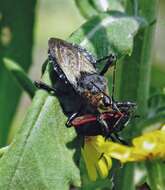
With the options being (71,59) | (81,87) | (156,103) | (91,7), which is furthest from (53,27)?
(81,87)

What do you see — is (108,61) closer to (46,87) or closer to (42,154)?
(46,87)

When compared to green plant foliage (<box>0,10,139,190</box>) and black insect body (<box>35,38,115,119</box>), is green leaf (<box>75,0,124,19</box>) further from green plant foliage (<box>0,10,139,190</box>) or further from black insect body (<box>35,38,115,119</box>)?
green plant foliage (<box>0,10,139,190</box>)

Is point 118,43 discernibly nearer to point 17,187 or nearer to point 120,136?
point 120,136

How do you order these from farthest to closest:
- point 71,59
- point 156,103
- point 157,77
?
point 157,77 → point 156,103 → point 71,59

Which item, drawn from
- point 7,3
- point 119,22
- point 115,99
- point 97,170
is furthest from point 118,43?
point 7,3

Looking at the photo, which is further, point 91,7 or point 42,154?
point 91,7

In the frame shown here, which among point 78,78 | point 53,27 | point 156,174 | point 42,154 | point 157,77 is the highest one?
point 78,78

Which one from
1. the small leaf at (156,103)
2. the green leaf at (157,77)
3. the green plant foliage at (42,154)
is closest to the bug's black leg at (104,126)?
the green plant foliage at (42,154)

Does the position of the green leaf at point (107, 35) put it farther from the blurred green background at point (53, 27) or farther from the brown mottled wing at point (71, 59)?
the blurred green background at point (53, 27)
